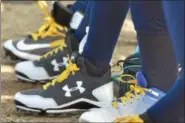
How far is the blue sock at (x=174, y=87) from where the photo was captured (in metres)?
1.33

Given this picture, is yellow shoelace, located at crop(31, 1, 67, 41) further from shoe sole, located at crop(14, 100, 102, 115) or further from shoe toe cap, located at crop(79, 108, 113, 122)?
shoe toe cap, located at crop(79, 108, 113, 122)

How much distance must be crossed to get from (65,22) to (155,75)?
1.09 meters

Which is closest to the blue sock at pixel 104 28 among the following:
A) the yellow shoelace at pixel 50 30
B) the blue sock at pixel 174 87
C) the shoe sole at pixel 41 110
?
the shoe sole at pixel 41 110

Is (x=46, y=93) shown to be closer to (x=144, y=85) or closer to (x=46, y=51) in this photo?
(x=144, y=85)

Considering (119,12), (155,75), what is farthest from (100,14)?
(155,75)

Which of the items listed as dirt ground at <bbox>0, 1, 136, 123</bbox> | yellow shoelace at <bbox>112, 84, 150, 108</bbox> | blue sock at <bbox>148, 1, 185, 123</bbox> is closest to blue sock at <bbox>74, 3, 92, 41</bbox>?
dirt ground at <bbox>0, 1, 136, 123</bbox>

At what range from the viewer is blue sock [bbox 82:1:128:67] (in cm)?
199

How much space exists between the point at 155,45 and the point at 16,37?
154 centimetres

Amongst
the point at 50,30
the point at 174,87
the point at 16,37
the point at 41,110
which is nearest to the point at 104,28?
the point at 41,110

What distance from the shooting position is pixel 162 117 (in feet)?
4.95

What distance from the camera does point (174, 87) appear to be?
146 centimetres

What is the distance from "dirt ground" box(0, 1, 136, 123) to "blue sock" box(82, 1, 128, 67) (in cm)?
23

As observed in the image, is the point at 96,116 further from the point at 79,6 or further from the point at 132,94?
the point at 79,6

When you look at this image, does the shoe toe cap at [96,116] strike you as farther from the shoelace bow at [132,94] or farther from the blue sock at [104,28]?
the blue sock at [104,28]
